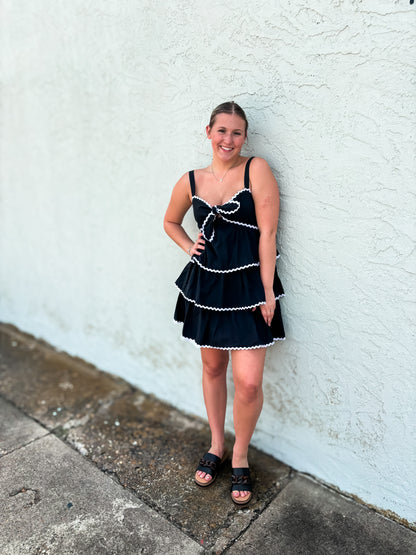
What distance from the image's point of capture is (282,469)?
106 inches

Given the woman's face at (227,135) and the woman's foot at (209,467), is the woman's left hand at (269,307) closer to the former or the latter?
the woman's face at (227,135)

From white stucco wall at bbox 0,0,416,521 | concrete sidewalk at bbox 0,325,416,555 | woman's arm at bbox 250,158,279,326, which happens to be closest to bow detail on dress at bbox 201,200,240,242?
woman's arm at bbox 250,158,279,326

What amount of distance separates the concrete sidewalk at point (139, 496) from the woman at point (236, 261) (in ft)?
0.71

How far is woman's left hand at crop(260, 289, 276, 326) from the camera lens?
7.53 ft

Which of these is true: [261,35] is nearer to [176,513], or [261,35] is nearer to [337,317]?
[337,317]

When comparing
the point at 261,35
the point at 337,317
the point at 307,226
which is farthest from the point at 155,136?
the point at 337,317

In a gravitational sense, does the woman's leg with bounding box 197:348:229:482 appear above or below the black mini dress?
below

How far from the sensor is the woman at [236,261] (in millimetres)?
2215

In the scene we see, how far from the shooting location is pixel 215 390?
263 centimetres

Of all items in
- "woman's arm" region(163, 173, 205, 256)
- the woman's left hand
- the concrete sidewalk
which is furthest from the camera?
"woman's arm" region(163, 173, 205, 256)

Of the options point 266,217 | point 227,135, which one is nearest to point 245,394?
point 266,217

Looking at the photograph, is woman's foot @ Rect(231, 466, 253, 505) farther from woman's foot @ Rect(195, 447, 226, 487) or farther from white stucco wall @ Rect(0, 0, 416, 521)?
white stucco wall @ Rect(0, 0, 416, 521)

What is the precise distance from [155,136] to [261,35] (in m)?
0.91

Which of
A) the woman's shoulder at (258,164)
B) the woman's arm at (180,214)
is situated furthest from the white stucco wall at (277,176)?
the woman's arm at (180,214)
